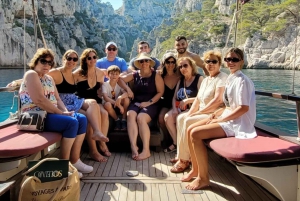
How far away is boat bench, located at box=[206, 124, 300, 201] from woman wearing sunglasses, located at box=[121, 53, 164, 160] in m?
1.42

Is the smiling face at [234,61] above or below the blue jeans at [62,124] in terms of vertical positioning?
above

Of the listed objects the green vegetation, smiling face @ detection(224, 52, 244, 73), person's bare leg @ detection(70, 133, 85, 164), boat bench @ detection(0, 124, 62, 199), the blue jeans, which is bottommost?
person's bare leg @ detection(70, 133, 85, 164)

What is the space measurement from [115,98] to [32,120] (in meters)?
1.79

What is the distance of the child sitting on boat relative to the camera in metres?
4.20

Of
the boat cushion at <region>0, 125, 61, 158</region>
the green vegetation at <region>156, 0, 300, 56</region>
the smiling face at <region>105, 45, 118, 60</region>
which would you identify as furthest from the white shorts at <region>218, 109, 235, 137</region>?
the green vegetation at <region>156, 0, 300, 56</region>

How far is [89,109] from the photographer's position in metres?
3.64

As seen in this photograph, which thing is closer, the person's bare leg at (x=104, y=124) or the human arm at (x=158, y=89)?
the person's bare leg at (x=104, y=124)

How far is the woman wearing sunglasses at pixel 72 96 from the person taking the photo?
3631mm

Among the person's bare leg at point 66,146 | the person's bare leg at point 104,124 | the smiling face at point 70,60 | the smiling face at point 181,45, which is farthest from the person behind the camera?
the smiling face at point 181,45

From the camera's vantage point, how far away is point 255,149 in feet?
7.64

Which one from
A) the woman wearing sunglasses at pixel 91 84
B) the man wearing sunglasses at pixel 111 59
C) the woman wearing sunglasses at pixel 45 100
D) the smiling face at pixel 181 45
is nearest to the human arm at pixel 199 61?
the smiling face at pixel 181 45

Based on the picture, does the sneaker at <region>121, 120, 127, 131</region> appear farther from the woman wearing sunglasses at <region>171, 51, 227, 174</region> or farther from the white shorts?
the white shorts

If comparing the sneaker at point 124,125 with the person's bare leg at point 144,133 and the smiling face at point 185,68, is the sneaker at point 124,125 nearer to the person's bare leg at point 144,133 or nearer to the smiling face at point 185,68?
the person's bare leg at point 144,133

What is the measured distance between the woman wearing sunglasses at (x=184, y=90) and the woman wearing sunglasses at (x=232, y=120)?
38.7 inches
